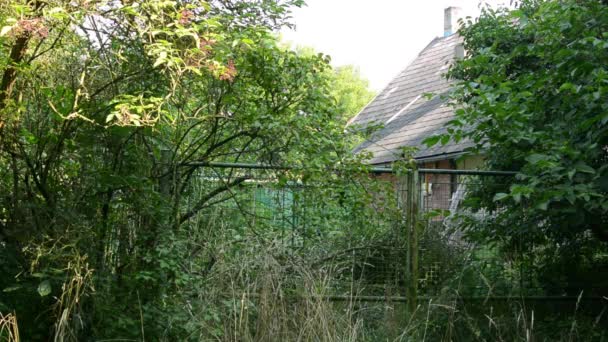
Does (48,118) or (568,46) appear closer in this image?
(48,118)

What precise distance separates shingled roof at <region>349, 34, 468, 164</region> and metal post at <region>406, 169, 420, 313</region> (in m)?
7.21

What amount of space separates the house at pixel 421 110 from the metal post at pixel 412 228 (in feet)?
18.4

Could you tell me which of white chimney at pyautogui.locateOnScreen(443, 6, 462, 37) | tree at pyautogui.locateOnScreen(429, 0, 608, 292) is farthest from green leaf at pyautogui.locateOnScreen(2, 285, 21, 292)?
white chimney at pyautogui.locateOnScreen(443, 6, 462, 37)

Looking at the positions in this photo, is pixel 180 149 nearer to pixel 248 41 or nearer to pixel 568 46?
pixel 248 41

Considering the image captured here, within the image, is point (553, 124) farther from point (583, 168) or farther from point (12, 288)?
point (12, 288)

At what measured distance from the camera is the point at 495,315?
265 inches

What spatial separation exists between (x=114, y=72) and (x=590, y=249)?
199 inches

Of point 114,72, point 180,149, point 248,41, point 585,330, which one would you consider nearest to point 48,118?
point 114,72

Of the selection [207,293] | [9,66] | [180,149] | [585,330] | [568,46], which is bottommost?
[585,330]

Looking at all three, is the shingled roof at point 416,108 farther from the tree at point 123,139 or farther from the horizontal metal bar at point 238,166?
the tree at point 123,139

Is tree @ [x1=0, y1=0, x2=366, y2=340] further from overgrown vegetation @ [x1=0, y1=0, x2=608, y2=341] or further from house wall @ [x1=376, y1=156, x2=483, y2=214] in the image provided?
house wall @ [x1=376, y1=156, x2=483, y2=214]

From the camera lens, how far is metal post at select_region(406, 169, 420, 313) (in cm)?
681

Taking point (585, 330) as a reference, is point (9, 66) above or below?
above

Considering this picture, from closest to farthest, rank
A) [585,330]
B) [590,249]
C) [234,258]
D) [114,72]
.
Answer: [114,72]
[234,258]
[585,330]
[590,249]
